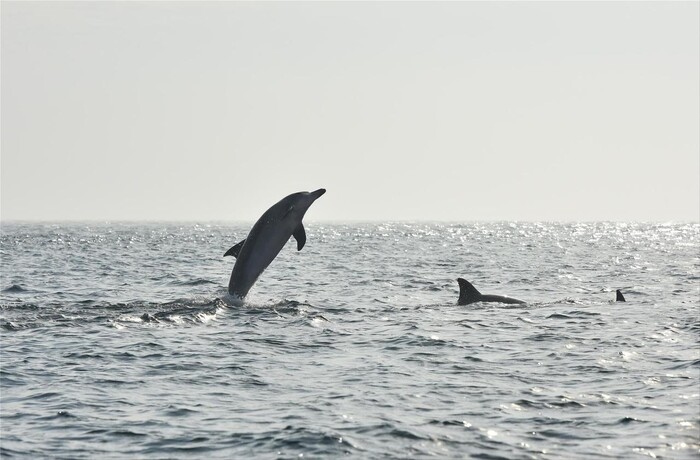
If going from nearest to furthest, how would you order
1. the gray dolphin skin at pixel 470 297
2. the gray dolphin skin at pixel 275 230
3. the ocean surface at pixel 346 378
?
the ocean surface at pixel 346 378, the gray dolphin skin at pixel 275 230, the gray dolphin skin at pixel 470 297

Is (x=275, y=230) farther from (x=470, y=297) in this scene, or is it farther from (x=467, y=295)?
(x=470, y=297)

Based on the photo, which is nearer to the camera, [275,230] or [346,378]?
[346,378]

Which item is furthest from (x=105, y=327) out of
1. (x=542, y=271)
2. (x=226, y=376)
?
(x=542, y=271)

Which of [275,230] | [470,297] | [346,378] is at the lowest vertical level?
[346,378]

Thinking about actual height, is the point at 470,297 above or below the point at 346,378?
above

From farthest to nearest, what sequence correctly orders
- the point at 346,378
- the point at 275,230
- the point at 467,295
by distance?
the point at 467,295
the point at 275,230
the point at 346,378

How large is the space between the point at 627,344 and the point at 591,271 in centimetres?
2837

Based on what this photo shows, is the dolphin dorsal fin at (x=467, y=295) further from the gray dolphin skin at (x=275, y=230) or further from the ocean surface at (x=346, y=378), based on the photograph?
the gray dolphin skin at (x=275, y=230)

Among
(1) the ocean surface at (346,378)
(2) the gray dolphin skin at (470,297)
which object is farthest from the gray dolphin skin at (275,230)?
(2) the gray dolphin skin at (470,297)

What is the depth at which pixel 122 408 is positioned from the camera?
12922 millimetres

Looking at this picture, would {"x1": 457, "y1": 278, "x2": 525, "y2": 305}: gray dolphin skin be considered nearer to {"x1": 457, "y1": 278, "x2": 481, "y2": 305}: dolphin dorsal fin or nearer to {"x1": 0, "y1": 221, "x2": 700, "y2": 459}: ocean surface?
{"x1": 457, "y1": 278, "x2": 481, "y2": 305}: dolphin dorsal fin

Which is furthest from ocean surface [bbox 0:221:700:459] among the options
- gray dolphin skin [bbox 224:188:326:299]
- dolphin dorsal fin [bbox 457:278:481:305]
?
gray dolphin skin [bbox 224:188:326:299]

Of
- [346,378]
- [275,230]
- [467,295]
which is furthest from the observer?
[467,295]

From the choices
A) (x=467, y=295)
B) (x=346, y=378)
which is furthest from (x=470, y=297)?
(x=346, y=378)
